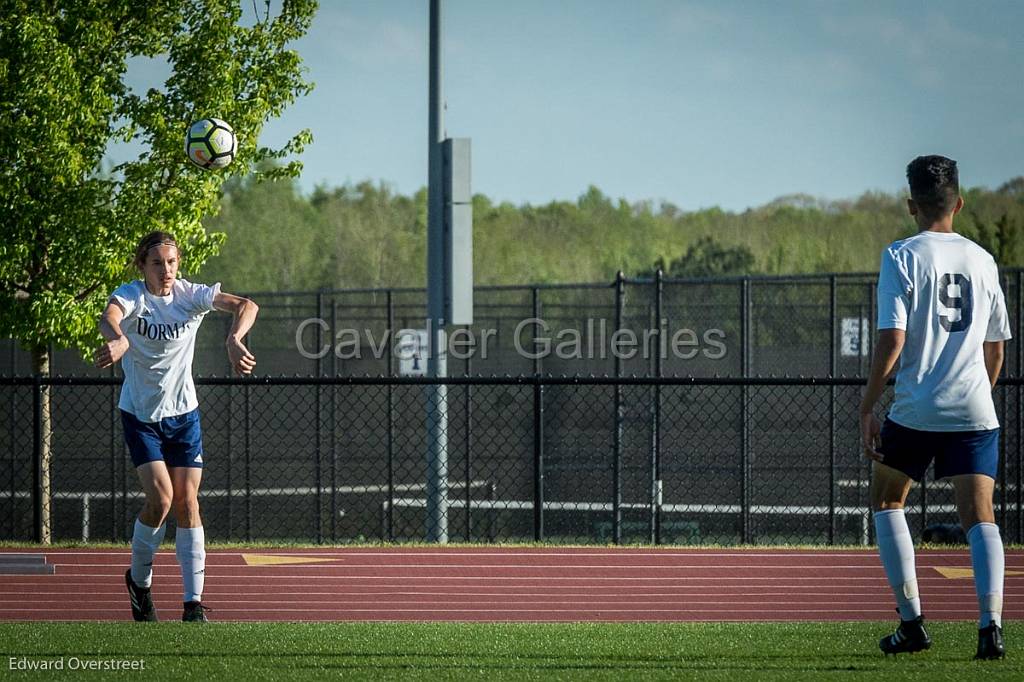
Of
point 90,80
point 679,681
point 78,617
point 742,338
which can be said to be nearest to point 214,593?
point 78,617

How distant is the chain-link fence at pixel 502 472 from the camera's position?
19.0m

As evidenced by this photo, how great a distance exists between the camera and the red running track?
7504mm

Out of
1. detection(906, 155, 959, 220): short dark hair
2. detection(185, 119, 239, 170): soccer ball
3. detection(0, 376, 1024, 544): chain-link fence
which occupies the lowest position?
detection(0, 376, 1024, 544): chain-link fence

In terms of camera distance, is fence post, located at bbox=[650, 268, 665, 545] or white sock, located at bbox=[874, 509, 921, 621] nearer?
white sock, located at bbox=[874, 509, 921, 621]

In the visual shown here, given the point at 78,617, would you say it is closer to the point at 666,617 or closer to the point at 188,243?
the point at 666,617

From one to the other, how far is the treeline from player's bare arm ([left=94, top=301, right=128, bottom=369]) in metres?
31.5

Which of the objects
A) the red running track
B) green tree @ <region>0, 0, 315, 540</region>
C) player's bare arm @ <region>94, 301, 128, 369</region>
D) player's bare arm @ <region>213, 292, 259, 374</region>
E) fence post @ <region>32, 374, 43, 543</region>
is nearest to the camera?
player's bare arm @ <region>94, 301, 128, 369</region>

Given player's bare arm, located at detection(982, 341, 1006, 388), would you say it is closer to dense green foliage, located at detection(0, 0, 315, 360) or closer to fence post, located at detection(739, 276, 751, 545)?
dense green foliage, located at detection(0, 0, 315, 360)

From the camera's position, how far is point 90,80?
42.4 feet

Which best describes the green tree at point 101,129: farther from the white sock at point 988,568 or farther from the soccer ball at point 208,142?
the white sock at point 988,568

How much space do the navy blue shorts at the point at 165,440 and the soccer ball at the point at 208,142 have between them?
463 centimetres

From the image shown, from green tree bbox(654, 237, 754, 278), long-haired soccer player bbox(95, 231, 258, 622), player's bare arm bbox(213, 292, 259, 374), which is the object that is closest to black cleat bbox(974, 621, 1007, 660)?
player's bare arm bbox(213, 292, 259, 374)

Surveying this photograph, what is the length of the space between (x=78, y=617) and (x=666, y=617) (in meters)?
3.30

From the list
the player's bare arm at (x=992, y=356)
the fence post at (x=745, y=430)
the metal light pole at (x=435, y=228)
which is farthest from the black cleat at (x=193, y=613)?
the fence post at (x=745, y=430)
